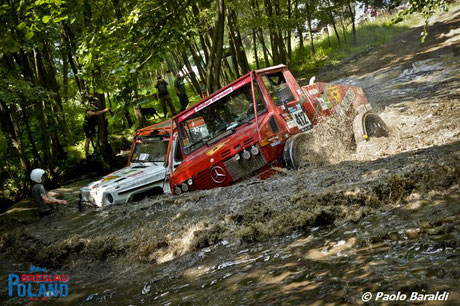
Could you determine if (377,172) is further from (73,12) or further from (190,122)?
(73,12)

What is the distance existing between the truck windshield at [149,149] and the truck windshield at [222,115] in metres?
1.41

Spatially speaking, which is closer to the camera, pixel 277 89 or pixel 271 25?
pixel 277 89

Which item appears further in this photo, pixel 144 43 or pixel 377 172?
pixel 144 43

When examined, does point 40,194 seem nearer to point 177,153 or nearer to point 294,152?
point 177,153

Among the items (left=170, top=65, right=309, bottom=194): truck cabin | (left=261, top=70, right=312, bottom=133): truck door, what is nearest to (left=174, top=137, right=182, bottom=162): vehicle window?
(left=170, top=65, right=309, bottom=194): truck cabin

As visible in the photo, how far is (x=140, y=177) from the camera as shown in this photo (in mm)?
8539

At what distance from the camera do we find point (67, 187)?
12812 mm

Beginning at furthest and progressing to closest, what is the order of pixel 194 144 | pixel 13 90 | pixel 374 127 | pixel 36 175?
pixel 13 90, pixel 36 175, pixel 374 127, pixel 194 144

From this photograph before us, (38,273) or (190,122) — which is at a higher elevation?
(190,122)

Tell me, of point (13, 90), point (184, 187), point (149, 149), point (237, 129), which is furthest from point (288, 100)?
point (13, 90)

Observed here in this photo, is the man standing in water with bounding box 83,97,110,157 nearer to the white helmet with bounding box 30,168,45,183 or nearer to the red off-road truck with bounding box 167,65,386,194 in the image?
the white helmet with bounding box 30,168,45,183

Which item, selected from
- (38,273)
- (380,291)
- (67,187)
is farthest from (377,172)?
(67,187)

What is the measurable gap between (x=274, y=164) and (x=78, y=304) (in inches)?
149

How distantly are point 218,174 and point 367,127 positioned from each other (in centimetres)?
299
